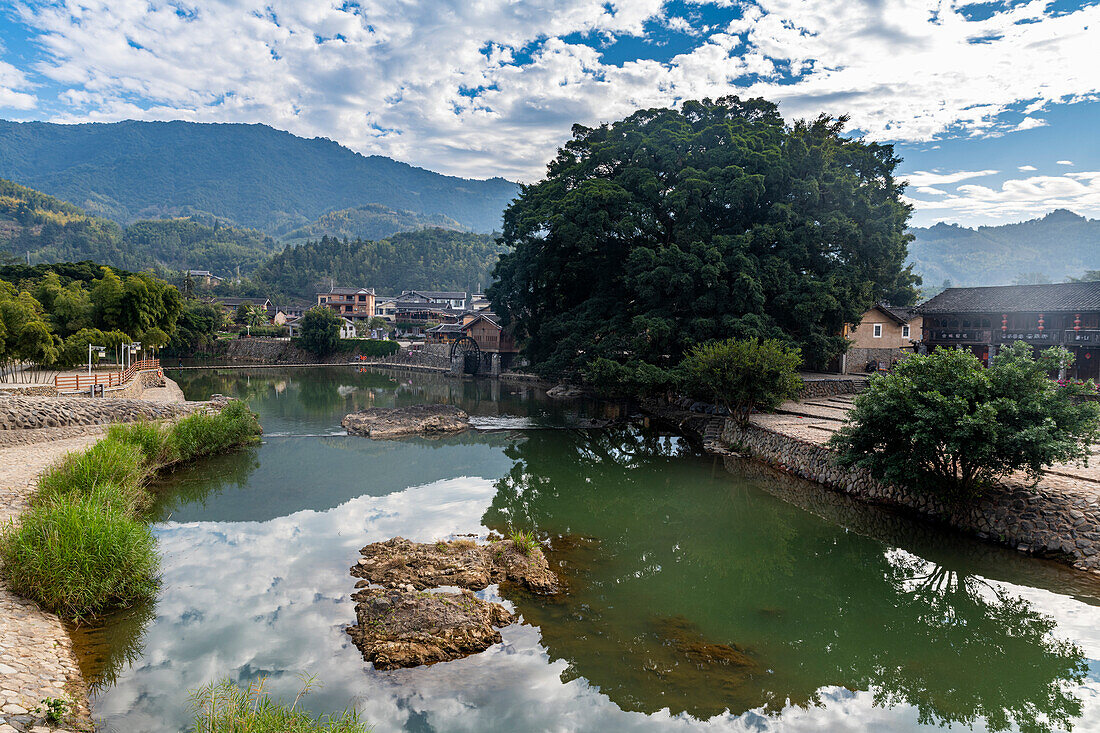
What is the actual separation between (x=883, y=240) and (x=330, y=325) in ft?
159

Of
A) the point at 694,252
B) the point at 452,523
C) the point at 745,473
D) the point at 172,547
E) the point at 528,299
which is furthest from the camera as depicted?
the point at 528,299

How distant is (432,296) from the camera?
89.4 metres

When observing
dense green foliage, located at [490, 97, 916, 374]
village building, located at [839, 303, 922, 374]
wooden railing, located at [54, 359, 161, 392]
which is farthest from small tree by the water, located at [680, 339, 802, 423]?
wooden railing, located at [54, 359, 161, 392]

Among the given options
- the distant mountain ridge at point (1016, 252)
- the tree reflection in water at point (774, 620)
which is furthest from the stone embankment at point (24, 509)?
the distant mountain ridge at point (1016, 252)

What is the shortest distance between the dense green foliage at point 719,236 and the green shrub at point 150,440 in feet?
49.9

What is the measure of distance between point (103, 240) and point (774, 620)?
142681mm

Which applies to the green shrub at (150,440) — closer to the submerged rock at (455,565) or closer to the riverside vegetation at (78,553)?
the riverside vegetation at (78,553)

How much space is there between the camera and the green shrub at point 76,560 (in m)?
7.52

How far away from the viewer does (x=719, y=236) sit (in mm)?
24297

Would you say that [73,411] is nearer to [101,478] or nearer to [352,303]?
[101,478]

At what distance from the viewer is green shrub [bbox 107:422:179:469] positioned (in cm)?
1478

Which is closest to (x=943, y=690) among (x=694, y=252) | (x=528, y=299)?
(x=694, y=252)

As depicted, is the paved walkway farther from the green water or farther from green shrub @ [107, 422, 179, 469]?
green shrub @ [107, 422, 179, 469]

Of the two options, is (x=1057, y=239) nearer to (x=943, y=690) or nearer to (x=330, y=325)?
(x=330, y=325)
